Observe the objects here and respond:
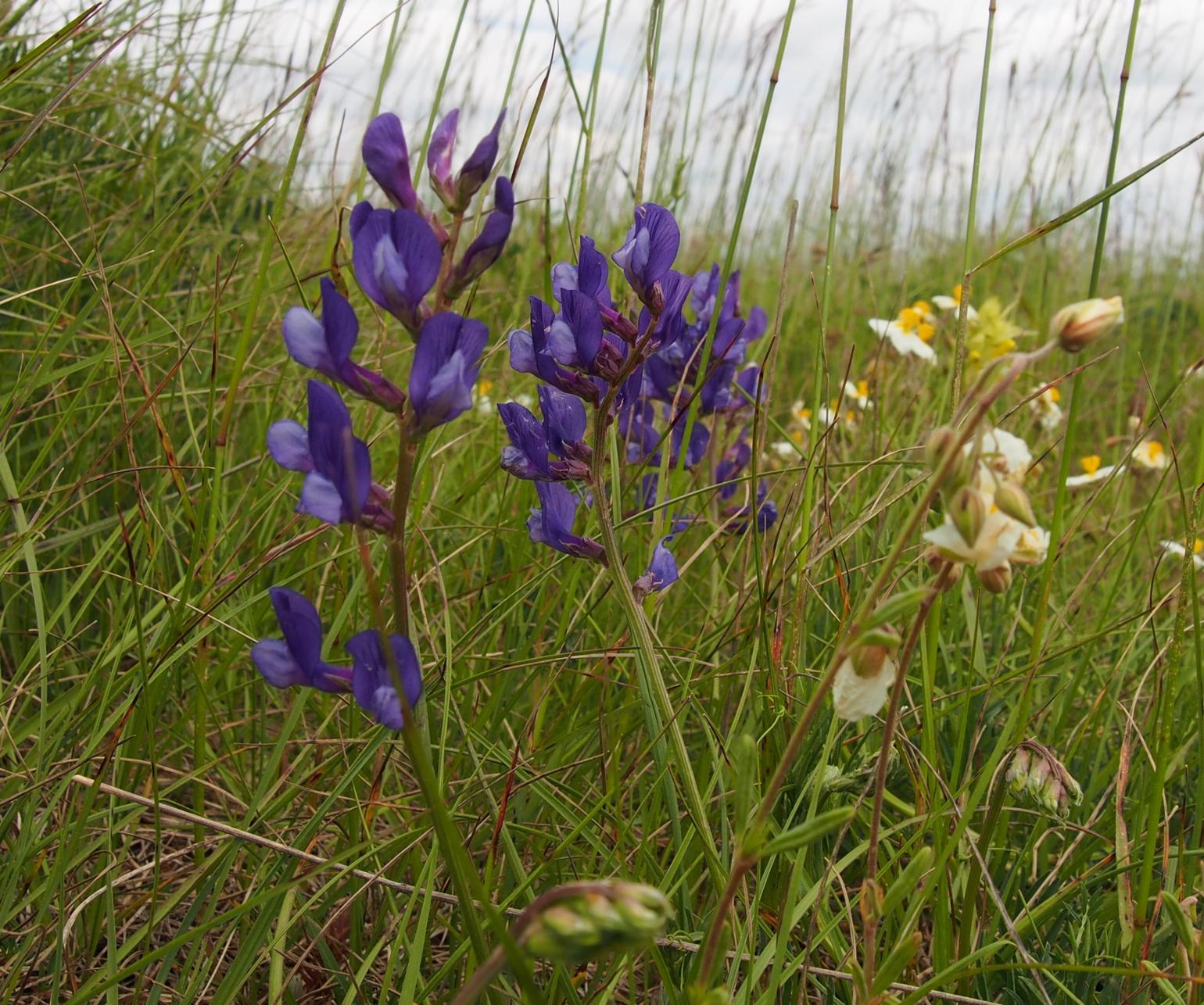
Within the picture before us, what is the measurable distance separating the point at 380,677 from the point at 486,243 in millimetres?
323

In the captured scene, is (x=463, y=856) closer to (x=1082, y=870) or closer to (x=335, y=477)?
(x=335, y=477)

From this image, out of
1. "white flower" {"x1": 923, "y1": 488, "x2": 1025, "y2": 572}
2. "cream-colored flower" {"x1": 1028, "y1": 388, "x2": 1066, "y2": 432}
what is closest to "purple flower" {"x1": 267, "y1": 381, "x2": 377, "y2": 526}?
"white flower" {"x1": 923, "y1": 488, "x2": 1025, "y2": 572}

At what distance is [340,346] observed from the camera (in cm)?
79

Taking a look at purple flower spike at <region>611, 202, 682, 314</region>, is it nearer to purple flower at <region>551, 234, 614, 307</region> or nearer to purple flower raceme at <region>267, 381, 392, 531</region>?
purple flower at <region>551, 234, 614, 307</region>

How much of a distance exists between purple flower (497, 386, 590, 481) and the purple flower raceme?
27 cm

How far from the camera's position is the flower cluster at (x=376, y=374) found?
2.49 feet

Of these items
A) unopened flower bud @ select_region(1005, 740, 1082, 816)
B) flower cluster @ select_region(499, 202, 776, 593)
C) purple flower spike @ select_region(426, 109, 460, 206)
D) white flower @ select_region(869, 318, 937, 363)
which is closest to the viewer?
purple flower spike @ select_region(426, 109, 460, 206)

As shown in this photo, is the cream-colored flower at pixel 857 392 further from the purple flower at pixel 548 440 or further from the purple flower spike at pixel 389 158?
the purple flower spike at pixel 389 158

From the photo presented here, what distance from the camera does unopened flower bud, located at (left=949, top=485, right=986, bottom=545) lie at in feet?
2.35

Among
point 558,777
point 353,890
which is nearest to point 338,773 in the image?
point 353,890

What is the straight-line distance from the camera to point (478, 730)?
131cm

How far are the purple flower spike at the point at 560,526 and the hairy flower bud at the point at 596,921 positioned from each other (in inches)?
21.1

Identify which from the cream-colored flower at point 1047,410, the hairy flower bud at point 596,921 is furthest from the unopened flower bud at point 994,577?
the cream-colored flower at point 1047,410

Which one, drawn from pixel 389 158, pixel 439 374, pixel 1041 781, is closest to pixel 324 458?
pixel 439 374
